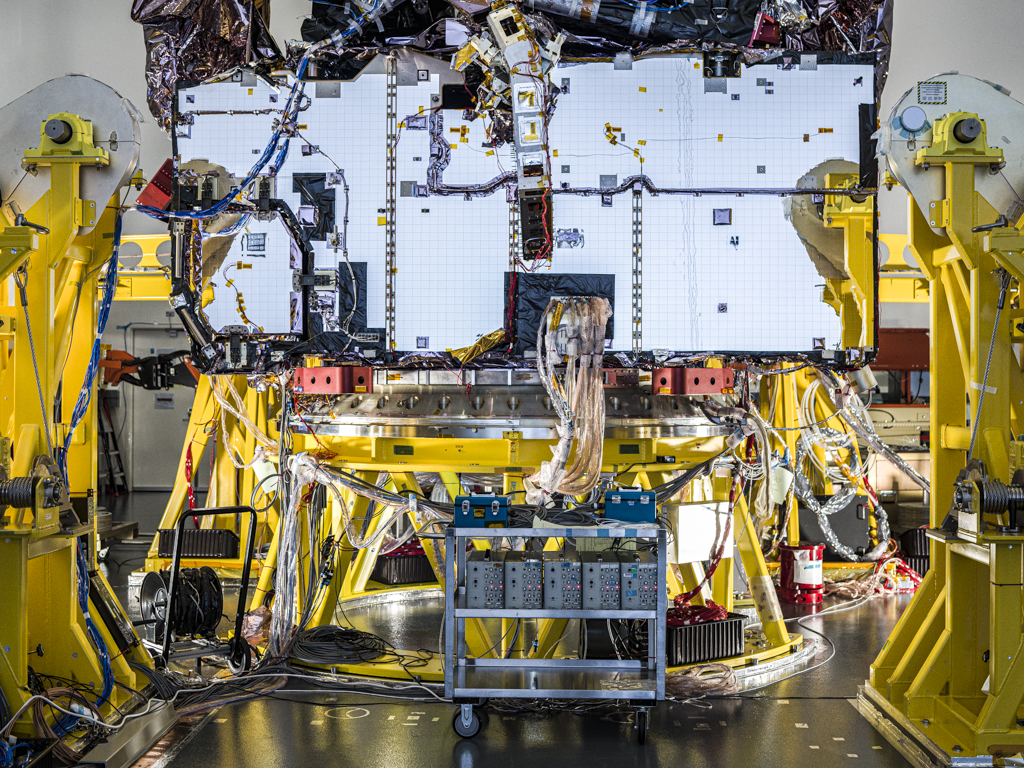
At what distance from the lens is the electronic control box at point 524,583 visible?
5.24 metres

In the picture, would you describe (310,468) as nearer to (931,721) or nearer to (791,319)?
(791,319)

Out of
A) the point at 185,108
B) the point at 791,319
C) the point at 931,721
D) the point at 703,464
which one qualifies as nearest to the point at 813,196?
the point at 791,319

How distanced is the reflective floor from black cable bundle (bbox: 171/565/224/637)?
63cm

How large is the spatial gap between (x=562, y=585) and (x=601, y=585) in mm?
225

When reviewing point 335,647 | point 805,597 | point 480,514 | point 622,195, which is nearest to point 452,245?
point 622,195

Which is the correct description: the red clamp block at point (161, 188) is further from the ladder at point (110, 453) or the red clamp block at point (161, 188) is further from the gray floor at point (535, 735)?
the ladder at point (110, 453)

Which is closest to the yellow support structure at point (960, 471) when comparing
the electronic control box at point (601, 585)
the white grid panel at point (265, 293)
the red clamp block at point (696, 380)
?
the red clamp block at point (696, 380)

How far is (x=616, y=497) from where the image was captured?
5398mm

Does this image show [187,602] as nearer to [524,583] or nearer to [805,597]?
[524,583]

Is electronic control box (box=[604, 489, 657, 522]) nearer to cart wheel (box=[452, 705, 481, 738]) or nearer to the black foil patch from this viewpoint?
the black foil patch

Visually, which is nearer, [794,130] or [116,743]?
[116,743]

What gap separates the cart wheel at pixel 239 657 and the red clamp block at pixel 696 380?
336 cm

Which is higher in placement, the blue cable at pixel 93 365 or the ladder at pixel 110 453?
the blue cable at pixel 93 365

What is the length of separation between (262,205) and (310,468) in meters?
1.84
